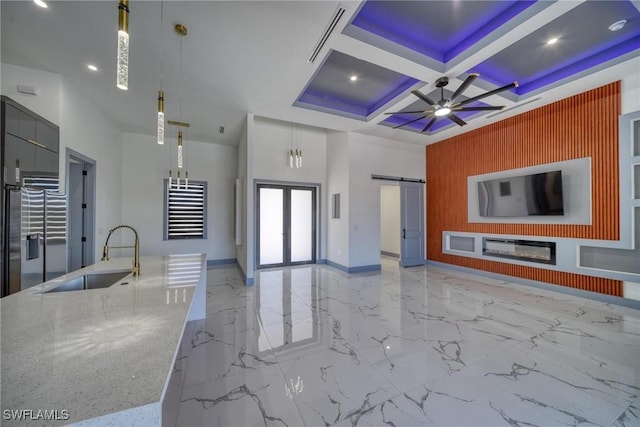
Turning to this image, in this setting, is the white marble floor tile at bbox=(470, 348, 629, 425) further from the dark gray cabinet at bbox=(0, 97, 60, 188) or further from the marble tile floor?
the dark gray cabinet at bbox=(0, 97, 60, 188)

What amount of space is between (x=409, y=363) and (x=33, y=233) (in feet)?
15.6

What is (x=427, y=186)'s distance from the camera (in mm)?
6738

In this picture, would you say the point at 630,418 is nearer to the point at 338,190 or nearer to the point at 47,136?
the point at 338,190

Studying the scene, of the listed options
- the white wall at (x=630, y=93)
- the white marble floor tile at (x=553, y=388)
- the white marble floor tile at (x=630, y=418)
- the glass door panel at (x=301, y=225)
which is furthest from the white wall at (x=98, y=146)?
the white wall at (x=630, y=93)

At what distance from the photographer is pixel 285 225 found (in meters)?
6.26

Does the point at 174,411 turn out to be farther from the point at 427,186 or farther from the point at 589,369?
the point at 427,186

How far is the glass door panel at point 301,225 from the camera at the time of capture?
20.9 ft

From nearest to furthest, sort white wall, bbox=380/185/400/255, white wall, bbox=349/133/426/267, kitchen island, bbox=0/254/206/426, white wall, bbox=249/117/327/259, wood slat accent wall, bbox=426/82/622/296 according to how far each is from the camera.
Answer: kitchen island, bbox=0/254/206/426
wood slat accent wall, bbox=426/82/622/296
white wall, bbox=349/133/426/267
white wall, bbox=249/117/327/259
white wall, bbox=380/185/400/255

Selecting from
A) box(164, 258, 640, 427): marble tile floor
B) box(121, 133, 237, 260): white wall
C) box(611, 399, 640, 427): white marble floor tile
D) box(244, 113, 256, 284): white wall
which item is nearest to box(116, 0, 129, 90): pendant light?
box(164, 258, 640, 427): marble tile floor

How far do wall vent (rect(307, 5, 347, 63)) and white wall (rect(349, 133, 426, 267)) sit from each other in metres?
2.83

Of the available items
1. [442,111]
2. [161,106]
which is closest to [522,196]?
[442,111]

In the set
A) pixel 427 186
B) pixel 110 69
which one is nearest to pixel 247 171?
pixel 110 69

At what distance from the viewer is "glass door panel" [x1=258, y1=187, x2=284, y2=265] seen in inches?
239

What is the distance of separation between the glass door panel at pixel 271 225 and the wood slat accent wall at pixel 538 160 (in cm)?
417
